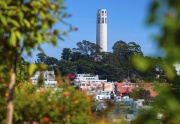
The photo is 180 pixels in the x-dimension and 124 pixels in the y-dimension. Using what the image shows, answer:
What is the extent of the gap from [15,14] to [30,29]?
14 centimetres

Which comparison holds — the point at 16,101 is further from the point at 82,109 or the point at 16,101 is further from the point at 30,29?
the point at 30,29

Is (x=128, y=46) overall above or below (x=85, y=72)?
above

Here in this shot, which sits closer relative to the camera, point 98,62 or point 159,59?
point 159,59

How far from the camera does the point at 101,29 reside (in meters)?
126

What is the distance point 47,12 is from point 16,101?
120 centimetres

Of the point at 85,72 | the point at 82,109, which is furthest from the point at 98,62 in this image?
the point at 82,109

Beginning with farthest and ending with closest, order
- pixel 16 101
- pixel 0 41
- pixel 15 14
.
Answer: pixel 16 101 < pixel 0 41 < pixel 15 14

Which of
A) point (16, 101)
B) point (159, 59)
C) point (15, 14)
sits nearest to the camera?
point (159, 59)

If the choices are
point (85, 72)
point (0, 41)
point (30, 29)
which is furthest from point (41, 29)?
point (85, 72)

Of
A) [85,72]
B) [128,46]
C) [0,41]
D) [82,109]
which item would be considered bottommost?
[82,109]

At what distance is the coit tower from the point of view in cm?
11794

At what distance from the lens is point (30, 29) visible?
2.80m

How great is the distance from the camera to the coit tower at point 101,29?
118m

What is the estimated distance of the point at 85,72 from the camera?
87.9m
